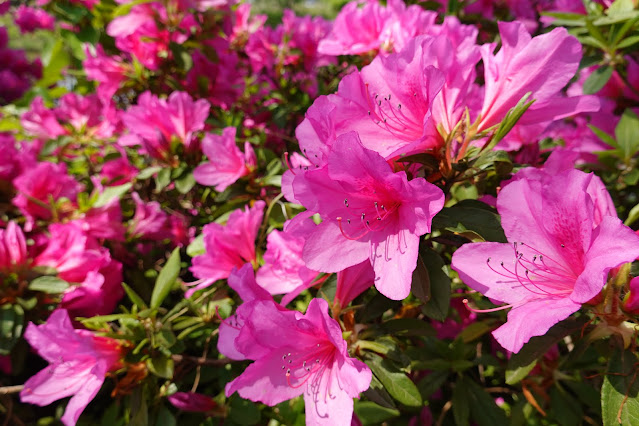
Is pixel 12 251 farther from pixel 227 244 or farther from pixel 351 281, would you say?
pixel 351 281

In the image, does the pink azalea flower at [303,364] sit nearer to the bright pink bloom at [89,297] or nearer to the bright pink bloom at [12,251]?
the bright pink bloom at [89,297]

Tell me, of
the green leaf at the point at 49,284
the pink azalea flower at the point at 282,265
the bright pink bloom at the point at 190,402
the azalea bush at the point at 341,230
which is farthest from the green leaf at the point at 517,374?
the green leaf at the point at 49,284

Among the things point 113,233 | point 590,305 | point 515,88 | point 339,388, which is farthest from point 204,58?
point 590,305

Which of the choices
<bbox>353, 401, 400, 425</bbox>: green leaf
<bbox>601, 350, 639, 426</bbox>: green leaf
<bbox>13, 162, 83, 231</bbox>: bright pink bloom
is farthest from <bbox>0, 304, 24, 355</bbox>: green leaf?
<bbox>601, 350, 639, 426</bbox>: green leaf

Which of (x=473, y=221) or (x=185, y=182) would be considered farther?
(x=185, y=182)

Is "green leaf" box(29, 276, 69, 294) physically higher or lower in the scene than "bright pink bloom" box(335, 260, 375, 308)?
lower

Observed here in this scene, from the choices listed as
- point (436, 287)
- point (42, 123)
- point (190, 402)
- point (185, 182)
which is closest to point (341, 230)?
point (436, 287)

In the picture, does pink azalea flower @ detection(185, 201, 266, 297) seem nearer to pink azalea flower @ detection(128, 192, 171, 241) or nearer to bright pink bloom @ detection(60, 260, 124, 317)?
bright pink bloom @ detection(60, 260, 124, 317)

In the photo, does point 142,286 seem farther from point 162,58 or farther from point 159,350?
point 162,58
